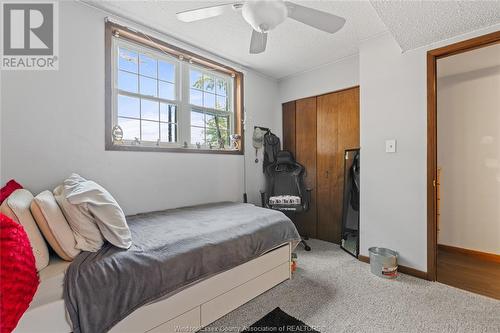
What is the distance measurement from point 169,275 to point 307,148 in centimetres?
285

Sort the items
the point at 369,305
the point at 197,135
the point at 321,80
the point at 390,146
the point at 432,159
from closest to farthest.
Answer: the point at 369,305 < the point at 432,159 < the point at 390,146 < the point at 197,135 < the point at 321,80

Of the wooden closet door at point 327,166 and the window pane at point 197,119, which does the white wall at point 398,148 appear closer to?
the wooden closet door at point 327,166

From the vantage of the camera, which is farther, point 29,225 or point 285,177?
point 285,177

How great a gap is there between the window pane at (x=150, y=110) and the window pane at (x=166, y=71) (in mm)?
349

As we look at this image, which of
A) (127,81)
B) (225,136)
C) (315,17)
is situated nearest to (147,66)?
(127,81)

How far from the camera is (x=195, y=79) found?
310 centimetres

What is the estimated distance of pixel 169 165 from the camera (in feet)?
8.85

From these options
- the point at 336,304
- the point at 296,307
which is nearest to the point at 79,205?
the point at 296,307

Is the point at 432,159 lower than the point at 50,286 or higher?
higher

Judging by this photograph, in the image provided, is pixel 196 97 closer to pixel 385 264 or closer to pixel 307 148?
pixel 307 148

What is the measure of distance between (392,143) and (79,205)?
109 inches

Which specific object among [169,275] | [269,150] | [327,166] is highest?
[269,150]

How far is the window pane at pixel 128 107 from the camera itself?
8.09 ft

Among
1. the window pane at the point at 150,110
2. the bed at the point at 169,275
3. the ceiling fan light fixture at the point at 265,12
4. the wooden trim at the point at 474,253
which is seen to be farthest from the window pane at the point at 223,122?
the wooden trim at the point at 474,253
